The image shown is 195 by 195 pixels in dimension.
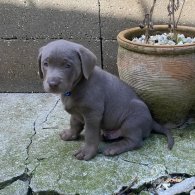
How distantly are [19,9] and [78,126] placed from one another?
164 cm

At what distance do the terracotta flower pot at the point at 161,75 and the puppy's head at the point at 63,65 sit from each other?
0.57m

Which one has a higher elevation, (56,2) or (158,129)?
(56,2)

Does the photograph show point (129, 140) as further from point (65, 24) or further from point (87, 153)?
point (65, 24)

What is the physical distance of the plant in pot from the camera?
3422 mm

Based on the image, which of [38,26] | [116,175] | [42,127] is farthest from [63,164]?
[38,26]

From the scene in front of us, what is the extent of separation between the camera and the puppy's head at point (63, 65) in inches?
115

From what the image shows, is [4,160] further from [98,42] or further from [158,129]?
[98,42]

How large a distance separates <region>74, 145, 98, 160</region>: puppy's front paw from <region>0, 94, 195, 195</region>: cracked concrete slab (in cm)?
4

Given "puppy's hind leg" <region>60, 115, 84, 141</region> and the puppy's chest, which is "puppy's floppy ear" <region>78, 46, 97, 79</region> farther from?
"puppy's hind leg" <region>60, 115, 84, 141</region>

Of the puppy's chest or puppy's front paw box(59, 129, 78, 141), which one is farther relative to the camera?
puppy's front paw box(59, 129, 78, 141)

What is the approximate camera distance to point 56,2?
4.36 metres

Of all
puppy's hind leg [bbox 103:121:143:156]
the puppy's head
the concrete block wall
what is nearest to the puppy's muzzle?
the puppy's head

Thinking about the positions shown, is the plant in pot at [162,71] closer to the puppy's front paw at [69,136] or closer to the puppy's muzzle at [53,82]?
the puppy's front paw at [69,136]

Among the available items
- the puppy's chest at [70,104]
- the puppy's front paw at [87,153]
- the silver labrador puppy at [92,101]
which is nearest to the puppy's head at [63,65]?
the silver labrador puppy at [92,101]
